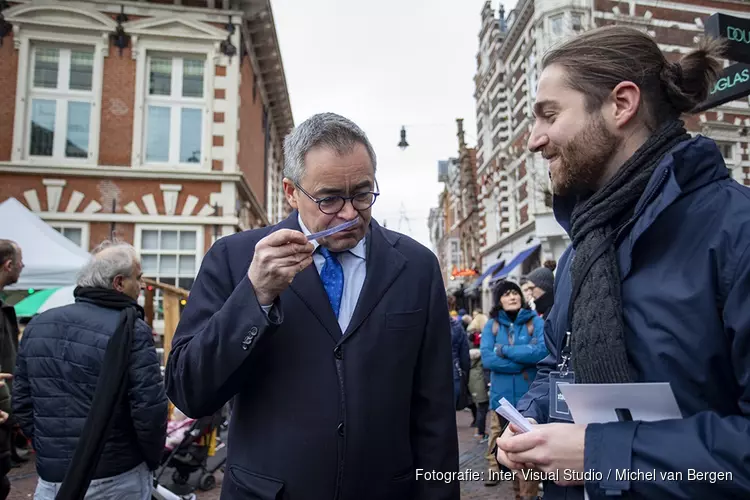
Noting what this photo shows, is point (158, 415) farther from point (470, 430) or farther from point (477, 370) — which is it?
point (470, 430)

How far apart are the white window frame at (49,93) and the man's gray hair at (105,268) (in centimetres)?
1077

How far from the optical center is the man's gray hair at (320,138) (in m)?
1.87

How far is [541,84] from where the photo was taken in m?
1.60

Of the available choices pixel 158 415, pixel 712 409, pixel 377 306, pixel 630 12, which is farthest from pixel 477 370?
pixel 630 12

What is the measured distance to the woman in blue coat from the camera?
5.20 meters

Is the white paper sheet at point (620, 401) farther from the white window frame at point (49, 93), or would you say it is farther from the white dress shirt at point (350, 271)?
the white window frame at point (49, 93)

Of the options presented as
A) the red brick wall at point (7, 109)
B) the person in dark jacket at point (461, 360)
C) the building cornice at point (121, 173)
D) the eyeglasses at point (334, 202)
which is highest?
the red brick wall at point (7, 109)

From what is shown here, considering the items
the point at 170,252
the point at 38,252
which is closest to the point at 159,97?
the point at 170,252

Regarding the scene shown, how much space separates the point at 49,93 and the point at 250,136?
5172 mm

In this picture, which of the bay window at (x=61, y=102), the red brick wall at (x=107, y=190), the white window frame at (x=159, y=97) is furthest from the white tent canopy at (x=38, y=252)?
the bay window at (x=61, y=102)

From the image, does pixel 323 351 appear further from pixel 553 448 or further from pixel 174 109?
pixel 174 109

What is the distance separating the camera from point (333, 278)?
1.99 m

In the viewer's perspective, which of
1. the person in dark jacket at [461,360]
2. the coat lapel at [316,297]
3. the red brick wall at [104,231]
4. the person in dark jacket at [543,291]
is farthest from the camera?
the red brick wall at [104,231]

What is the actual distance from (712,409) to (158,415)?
2595 millimetres
